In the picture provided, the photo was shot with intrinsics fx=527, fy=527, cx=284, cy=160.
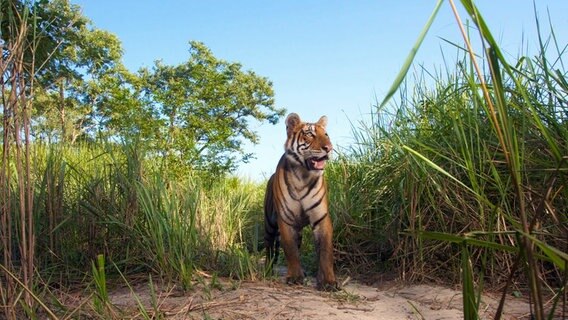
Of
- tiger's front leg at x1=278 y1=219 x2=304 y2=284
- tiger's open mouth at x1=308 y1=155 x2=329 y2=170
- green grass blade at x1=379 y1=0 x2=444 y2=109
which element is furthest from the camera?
tiger's open mouth at x1=308 y1=155 x2=329 y2=170

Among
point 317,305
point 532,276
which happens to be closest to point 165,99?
point 317,305

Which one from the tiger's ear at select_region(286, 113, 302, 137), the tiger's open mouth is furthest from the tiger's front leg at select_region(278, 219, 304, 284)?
the tiger's ear at select_region(286, 113, 302, 137)

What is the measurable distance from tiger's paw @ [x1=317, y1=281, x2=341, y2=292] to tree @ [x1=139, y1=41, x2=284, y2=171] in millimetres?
10305

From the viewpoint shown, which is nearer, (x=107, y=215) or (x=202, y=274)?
(x=202, y=274)

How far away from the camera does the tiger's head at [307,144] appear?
390cm

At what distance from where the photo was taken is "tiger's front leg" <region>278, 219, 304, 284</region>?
3688 mm

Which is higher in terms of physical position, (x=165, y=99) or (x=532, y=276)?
(x=165, y=99)

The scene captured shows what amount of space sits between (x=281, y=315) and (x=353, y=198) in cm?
206

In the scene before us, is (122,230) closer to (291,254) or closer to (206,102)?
(291,254)

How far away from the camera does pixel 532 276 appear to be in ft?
2.70

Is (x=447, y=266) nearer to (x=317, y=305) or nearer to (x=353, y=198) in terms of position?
(x=353, y=198)

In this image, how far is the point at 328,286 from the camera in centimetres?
353

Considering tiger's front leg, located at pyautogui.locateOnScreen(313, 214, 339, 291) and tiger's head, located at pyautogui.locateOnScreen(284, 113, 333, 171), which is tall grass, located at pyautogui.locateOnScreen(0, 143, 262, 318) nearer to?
tiger's front leg, located at pyautogui.locateOnScreen(313, 214, 339, 291)

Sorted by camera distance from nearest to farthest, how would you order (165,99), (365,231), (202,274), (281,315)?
(281,315) < (202,274) < (365,231) < (165,99)
